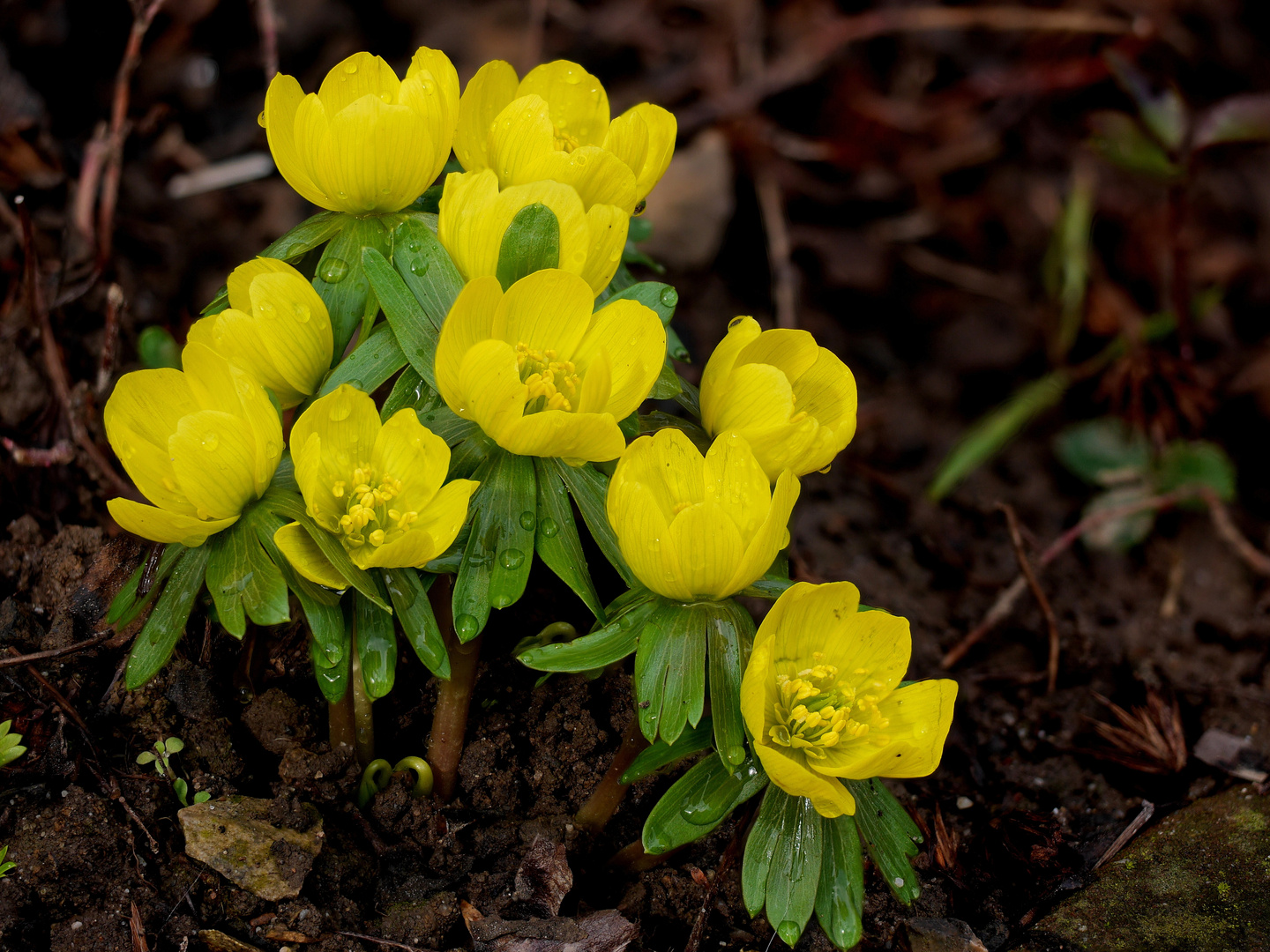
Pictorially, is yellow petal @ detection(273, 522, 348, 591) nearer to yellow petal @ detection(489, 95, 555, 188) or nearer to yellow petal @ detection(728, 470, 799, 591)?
yellow petal @ detection(728, 470, 799, 591)

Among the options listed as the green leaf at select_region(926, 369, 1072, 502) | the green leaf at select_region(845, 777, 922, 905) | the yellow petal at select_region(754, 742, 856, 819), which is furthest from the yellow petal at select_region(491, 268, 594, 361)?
the green leaf at select_region(926, 369, 1072, 502)

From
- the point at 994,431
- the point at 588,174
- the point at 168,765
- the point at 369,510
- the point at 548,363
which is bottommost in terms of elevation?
the point at 994,431

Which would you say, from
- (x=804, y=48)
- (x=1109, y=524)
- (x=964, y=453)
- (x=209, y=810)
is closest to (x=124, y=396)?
(x=209, y=810)

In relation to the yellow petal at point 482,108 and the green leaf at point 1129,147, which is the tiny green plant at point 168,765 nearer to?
the yellow petal at point 482,108

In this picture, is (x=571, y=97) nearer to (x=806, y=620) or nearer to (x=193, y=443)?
(x=193, y=443)

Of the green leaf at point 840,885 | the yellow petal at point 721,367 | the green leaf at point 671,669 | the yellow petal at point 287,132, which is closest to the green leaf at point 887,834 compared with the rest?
the green leaf at point 840,885

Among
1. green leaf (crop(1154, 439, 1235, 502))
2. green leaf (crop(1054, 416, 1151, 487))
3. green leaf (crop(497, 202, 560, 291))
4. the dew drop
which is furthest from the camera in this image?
green leaf (crop(1054, 416, 1151, 487))

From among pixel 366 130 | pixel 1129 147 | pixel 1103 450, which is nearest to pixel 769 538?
pixel 366 130
